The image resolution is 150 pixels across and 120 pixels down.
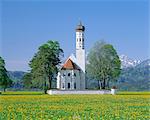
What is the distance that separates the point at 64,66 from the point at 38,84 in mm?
12132

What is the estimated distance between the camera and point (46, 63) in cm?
9231

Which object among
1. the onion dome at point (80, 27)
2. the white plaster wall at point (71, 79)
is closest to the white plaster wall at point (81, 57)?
the white plaster wall at point (71, 79)

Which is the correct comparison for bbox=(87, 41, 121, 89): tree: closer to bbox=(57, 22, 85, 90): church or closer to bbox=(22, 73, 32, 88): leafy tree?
bbox=(57, 22, 85, 90): church

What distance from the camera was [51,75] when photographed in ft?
305

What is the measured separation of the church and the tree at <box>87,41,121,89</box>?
5119mm

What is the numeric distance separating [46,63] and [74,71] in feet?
42.0

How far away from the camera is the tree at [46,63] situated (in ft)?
302

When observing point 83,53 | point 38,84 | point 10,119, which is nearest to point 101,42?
point 83,53

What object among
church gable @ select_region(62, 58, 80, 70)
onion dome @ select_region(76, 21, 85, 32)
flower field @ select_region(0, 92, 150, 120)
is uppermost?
onion dome @ select_region(76, 21, 85, 32)

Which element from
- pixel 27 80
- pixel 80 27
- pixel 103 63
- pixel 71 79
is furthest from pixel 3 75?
pixel 80 27

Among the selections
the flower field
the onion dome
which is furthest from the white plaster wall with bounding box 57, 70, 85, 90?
the flower field

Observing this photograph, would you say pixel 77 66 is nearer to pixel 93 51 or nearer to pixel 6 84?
pixel 93 51

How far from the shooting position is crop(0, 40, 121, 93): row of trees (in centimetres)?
9231

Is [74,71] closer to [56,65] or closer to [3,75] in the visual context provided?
[56,65]
